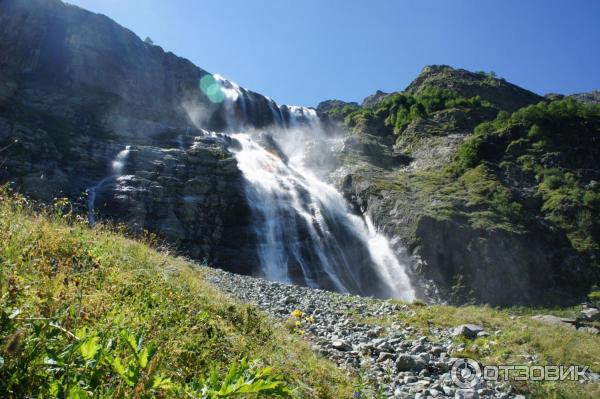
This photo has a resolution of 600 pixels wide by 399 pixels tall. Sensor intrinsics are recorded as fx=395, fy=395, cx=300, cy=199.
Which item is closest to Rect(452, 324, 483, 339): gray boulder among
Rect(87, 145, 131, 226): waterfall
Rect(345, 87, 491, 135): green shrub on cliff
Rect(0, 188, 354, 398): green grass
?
Rect(0, 188, 354, 398): green grass

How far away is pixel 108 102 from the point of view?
40.6 metres

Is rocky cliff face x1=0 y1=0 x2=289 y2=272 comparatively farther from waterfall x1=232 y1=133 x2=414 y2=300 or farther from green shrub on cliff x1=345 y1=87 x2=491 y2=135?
green shrub on cliff x1=345 y1=87 x2=491 y2=135

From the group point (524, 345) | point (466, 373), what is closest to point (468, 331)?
point (524, 345)

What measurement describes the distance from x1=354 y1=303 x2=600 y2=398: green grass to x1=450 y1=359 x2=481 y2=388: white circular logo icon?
1.70 ft

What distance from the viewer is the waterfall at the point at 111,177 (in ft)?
83.0

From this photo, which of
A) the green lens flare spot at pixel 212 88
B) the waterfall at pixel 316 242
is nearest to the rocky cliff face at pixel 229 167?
the green lens flare spot at pixel 212 88

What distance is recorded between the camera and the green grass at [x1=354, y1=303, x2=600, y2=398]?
662cm

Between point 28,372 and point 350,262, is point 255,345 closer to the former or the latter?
point 28,372

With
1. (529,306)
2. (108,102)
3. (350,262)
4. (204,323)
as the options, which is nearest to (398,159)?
(350,262)

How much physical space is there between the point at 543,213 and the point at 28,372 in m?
38.2

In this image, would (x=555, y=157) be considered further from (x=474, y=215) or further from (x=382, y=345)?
(x=382, y=345)

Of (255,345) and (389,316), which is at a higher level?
(255,345)

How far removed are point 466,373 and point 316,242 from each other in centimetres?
2124

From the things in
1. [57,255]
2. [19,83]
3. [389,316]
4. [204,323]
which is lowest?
[389,316]
